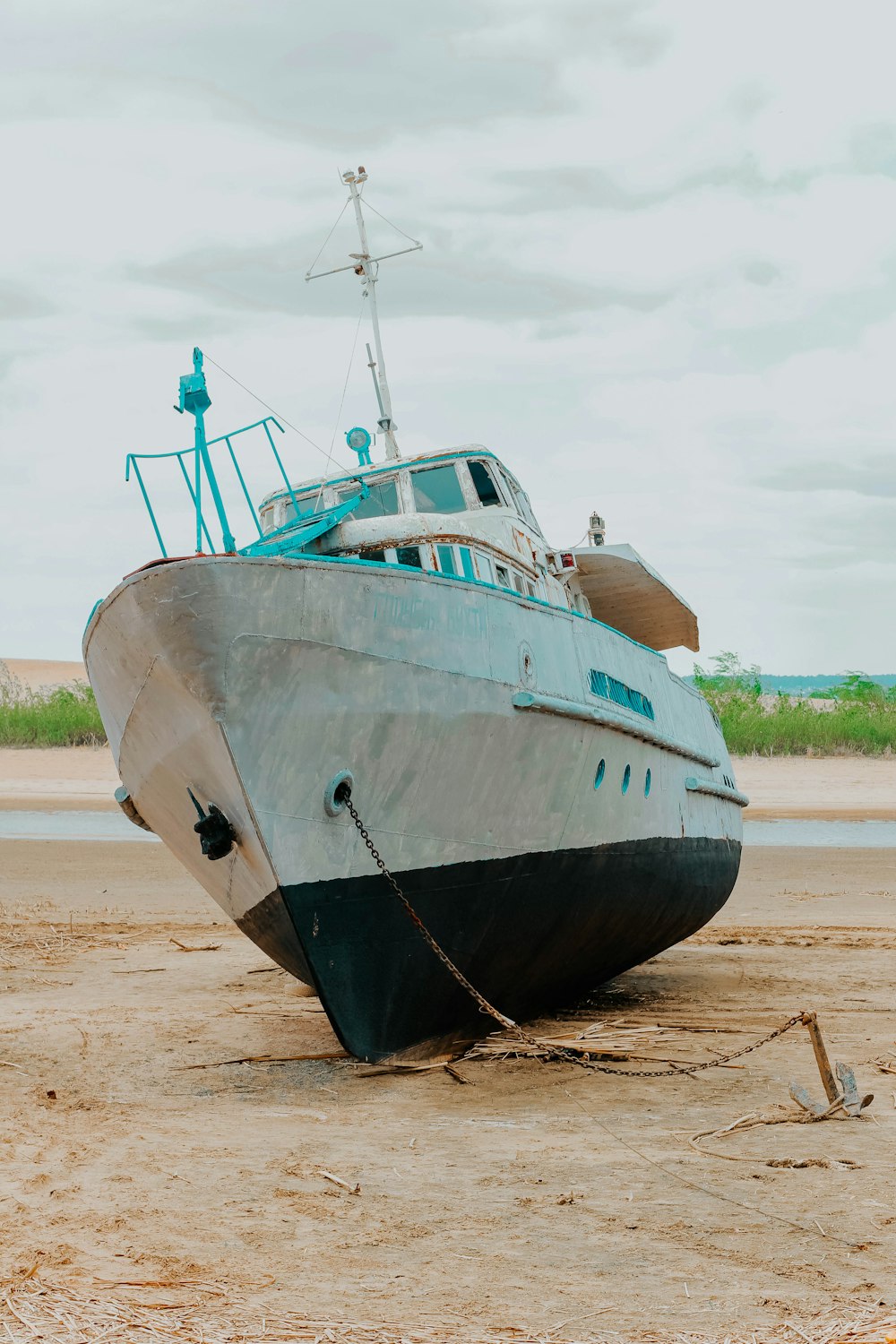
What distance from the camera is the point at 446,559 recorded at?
8.05 m

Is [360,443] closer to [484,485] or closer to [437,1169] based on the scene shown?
[484,485]

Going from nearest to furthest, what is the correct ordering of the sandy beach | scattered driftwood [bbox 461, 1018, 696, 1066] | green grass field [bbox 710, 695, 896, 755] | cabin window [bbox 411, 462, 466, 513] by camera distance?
the sandy beach, scattered driftwood [bbox 461, 1018, 696, 1066], cabin window [bbox 411, 462, 466, 513], green grass field [bbox 710, 695, 896, 755]

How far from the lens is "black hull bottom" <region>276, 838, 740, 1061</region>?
665 centimetres

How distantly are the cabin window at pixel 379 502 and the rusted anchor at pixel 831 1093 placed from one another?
4653 mm

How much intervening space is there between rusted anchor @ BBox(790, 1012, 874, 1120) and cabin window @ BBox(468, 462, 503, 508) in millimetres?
4713

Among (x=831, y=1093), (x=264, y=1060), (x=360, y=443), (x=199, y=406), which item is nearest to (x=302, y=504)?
(x=360, y=443)

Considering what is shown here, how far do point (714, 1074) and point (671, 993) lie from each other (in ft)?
10.1

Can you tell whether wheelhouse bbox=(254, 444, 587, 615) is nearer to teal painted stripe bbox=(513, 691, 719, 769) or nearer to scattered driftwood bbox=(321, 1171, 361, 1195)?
teal painted stripe bbox=(513, 691, 719, 769)

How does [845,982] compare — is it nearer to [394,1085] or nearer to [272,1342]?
[394,1085]

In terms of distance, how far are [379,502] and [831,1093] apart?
16.4ft

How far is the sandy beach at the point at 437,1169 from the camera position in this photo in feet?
12.9

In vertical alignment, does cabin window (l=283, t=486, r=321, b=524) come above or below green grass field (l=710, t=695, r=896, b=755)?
above

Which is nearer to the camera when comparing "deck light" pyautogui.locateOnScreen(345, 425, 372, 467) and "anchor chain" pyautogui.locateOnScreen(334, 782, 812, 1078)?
"anchor chain" pyautogui.locateOnScreen(334, 782, 812, 1078)

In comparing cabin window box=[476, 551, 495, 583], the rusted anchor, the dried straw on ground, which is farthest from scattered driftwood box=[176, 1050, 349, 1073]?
the dried straw on ground
